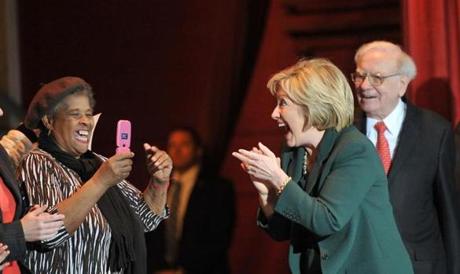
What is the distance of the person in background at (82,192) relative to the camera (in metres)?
3.28

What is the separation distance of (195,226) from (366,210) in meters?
2.50

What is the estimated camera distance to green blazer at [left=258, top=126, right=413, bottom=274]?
10.3 ft

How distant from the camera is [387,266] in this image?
3.23 meters

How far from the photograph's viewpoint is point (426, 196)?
3.96 meters

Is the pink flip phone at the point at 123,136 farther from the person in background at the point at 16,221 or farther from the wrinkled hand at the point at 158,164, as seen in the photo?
the person in background at the point at 16,221

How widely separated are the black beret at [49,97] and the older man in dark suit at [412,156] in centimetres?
112

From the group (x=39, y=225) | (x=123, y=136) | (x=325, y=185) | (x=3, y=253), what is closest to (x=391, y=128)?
(x=325, y=185)

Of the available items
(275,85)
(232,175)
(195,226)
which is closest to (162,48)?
(232,175)

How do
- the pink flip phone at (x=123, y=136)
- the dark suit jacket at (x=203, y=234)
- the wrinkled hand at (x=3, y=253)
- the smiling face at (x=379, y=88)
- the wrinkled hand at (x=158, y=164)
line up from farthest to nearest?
1. the dark suit jacket at (x=203, y=234)
2. the smiling face at (x=379, y=88)
3. the wrinkled hand at (x=158, y=164)
4. the pink flip phone at (x=123, y=136)
5. the wrinkled hand at (x=3, y=253)

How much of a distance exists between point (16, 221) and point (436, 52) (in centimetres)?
223

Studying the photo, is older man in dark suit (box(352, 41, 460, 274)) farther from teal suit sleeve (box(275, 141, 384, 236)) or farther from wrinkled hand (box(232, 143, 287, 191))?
wrinkled hand (box(232, 143, 287, 191))

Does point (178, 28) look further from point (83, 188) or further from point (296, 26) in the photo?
point (83, 188)

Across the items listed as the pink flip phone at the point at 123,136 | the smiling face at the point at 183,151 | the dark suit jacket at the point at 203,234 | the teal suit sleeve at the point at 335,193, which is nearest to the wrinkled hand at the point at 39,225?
the pink flip phone at the point at 123,136

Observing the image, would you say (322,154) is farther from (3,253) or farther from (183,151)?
(183,151)
